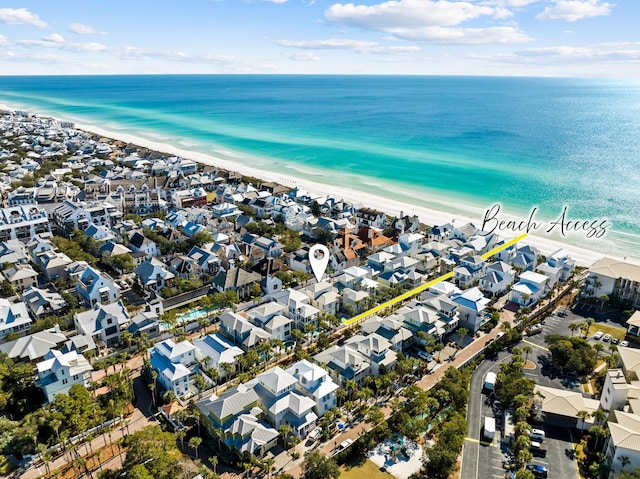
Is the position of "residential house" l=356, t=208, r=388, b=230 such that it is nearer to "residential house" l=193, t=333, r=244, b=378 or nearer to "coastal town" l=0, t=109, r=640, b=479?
"coastal town" l=0, t=109, r=640, b=479

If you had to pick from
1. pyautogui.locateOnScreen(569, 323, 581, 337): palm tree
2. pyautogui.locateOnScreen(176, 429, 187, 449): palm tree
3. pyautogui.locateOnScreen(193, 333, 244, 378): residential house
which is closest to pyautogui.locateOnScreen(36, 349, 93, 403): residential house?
pyautogui.locateOnScreen(193, 333, 244, 378): residential house

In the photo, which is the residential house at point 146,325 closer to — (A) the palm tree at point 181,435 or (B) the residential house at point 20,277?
(A) the palm tree at point 181,435

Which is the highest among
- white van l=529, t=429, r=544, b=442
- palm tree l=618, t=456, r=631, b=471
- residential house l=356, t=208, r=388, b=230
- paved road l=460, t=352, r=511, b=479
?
residential house l=356, t=208, r=388, b=230

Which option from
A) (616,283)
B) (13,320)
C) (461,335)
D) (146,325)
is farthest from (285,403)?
(616,283)

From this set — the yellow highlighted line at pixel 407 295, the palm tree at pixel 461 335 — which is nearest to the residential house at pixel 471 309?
the palm tree at pixel 461 335

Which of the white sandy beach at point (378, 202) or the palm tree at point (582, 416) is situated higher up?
the white sandy beach at point (378, 202)

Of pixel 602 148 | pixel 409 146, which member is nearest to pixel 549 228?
pixel 409 146

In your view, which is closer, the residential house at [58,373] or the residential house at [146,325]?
the residential house at [58,373]
